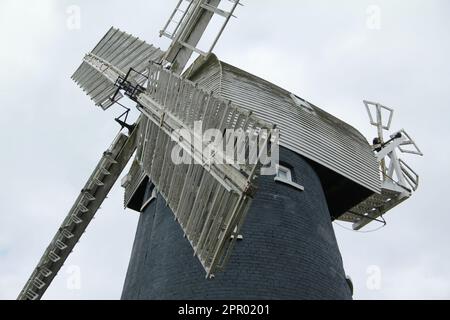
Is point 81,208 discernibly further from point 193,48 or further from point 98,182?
point 193,48

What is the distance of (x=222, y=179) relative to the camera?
9.69 metres

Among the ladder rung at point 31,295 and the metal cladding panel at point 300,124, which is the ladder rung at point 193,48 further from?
the ladder rung at point 31,295

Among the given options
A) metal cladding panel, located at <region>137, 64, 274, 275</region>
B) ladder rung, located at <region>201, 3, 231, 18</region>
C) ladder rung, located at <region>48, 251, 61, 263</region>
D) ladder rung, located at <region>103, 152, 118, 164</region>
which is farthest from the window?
ladder rung, located at <region>48, 251, 61, 263</region>

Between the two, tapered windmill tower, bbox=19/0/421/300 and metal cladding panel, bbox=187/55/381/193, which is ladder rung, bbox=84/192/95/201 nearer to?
tapered windmill tower, bbox=19/0/421/300

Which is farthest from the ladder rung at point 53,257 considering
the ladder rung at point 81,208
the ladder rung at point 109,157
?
the ladder rung at point 109,157

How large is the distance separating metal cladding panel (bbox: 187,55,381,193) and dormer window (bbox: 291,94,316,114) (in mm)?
18

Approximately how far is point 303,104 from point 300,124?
180cm

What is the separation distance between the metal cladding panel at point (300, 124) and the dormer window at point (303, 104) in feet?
0.06

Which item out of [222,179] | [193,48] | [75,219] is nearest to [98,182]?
[75,219]

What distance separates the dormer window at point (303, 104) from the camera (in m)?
16.8

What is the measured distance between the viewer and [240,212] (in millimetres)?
9125

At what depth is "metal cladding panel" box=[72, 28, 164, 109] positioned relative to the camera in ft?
61.4
